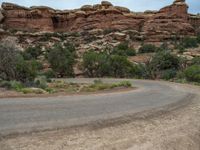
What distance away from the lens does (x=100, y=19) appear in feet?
286

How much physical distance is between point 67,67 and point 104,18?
39904 mm

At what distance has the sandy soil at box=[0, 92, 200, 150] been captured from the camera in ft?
22.7

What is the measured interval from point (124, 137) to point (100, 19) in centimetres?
8057

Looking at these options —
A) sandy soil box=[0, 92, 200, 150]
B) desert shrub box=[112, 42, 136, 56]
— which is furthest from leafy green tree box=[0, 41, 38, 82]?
desert shrub box=[112, 42, 136, 56]

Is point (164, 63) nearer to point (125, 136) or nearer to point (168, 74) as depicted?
point (168, 74)

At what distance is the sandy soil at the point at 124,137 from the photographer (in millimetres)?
6918

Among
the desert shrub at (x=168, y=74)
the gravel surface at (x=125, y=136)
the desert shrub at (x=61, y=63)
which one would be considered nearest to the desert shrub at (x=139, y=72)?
the desert shrub at (x=168, y=74)

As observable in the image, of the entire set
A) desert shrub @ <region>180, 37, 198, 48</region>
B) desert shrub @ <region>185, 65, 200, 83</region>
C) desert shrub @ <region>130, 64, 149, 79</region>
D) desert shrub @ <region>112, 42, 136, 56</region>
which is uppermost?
desert shrub @ <region>180, 37, 198, 48</region>

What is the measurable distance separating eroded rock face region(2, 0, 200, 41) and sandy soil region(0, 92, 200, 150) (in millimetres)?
73262

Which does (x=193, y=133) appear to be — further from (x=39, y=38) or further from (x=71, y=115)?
(x=39, y=38)

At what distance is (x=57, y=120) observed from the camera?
8938 mm

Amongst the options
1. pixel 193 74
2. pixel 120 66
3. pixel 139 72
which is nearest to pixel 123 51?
pixel 139 72

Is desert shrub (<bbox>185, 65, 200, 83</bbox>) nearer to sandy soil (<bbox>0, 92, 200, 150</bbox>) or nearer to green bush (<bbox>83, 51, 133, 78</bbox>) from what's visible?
green bush (<bbox>83, 51, 133, 78</bbox>)

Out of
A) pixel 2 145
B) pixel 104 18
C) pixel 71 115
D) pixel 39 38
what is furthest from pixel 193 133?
pixel 104 18
